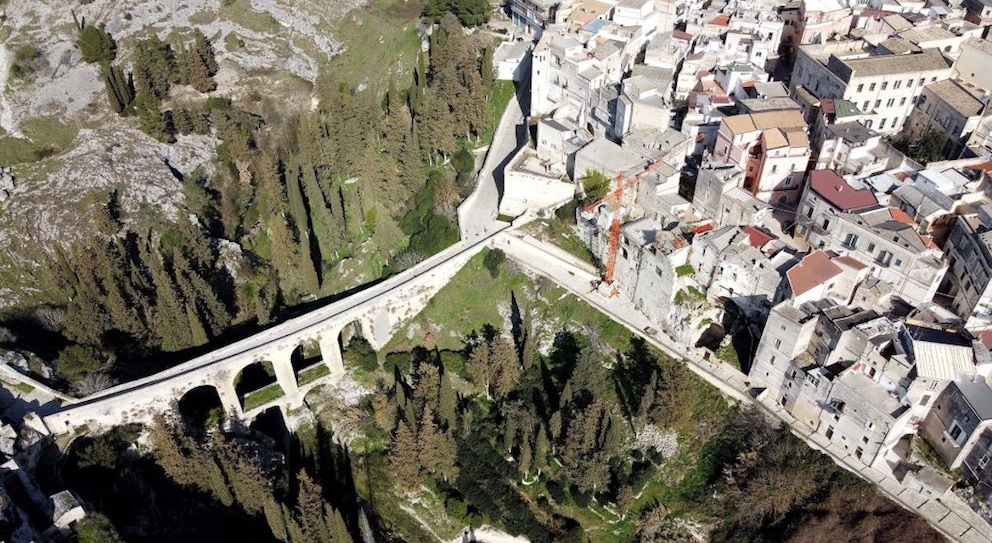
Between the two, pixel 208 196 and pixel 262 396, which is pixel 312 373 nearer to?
pixel 262 396

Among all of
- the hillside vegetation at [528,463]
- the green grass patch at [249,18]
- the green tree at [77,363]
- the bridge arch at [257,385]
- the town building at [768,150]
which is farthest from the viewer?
the green grass patch at [249,18]

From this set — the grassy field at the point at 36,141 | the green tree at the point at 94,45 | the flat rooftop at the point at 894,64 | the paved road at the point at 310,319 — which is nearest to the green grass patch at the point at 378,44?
the green tree at the point at 94,45

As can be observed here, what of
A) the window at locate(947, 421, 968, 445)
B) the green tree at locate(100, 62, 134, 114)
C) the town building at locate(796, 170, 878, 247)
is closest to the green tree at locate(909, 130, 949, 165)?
the town building at locate(796, 170, 878, 247)

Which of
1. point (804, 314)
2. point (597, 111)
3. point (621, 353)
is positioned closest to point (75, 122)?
point (597, 111)

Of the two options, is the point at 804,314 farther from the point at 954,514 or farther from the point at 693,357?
the point at 954,514

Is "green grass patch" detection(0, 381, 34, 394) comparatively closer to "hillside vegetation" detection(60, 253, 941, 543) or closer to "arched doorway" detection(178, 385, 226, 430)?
"hillside vegetation" detection(60, 253, 941, 543)

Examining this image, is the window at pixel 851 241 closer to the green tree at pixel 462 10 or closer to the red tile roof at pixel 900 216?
the red tile roof at pixel 900 216

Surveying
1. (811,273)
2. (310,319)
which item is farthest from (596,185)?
(310,319)
